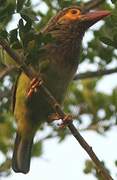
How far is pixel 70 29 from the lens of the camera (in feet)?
14.0

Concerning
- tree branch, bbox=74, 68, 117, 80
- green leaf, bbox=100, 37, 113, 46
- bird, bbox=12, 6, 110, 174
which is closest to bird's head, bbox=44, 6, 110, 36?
bird, bbox=12, 6, 110, 174

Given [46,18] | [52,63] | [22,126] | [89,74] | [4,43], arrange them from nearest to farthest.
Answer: [4,43] → [52,63] → [22,126] → [89,74] → [46,18]

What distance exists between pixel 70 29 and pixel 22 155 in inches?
39.5

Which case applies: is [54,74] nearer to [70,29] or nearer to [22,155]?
[70,29]

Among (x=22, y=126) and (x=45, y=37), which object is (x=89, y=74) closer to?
(x=22, y=126)

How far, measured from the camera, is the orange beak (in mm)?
3798

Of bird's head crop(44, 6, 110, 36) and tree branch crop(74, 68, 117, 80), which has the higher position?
bird's head crop(44, 6, 110, 36)

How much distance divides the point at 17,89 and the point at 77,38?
0.55 m

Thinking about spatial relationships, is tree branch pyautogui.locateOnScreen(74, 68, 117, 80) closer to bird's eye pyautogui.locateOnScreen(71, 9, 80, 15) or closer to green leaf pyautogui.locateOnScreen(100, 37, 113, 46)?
bird's eye pyautogui.locateOnScreen(71, 9, 80, 15)

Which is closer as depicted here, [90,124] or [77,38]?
[77,38]

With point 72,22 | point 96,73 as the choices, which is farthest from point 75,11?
point 96,73

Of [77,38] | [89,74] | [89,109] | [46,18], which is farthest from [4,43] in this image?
[89,109]

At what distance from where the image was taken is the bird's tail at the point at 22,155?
4.37 metres

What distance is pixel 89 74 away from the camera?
4.71 metres
